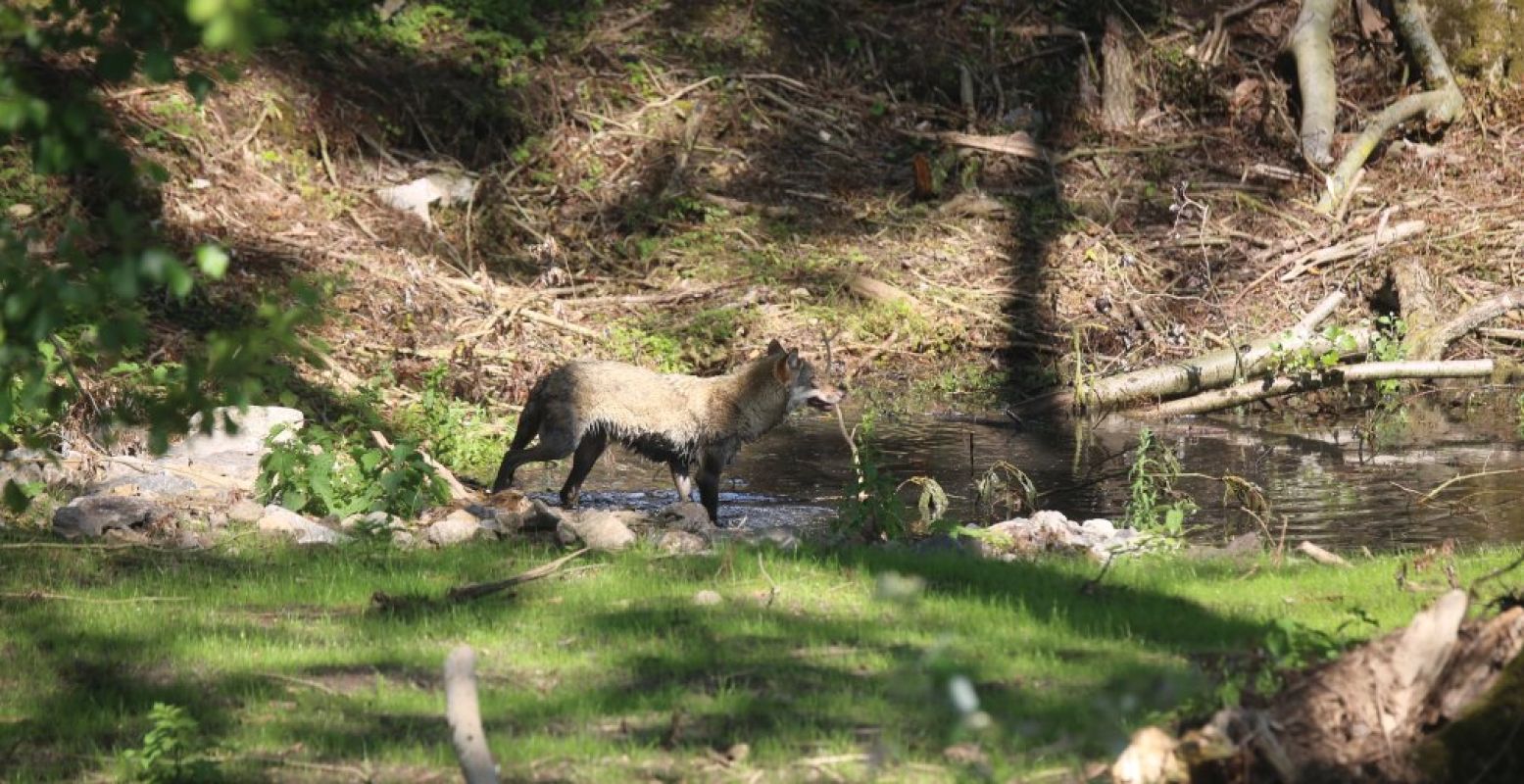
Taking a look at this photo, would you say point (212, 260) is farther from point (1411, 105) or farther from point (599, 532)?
point (1411, 105)

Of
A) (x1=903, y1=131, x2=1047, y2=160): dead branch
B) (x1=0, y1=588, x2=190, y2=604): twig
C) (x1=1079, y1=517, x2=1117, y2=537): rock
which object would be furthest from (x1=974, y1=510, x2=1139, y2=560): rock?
(x1=903, y1=131, x2=1047, y2=160): dead branch

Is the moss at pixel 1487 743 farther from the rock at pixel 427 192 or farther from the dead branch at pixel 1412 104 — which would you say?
the dead branch at pixel 1412 104

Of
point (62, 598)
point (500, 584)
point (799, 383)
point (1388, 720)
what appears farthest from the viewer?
point (799, 383)

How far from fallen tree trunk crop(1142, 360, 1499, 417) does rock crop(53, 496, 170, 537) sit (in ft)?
33.8

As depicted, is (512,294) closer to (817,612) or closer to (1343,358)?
(1343,358)

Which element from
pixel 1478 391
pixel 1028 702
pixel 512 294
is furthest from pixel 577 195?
pixel 1028 702

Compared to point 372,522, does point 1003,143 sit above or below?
above

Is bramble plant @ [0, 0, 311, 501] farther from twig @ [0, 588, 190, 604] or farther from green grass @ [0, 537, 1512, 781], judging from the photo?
twig @ [0, 588, 190, 604]

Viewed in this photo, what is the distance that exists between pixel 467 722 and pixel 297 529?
5.30 metres

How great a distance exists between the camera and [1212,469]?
14.3 m

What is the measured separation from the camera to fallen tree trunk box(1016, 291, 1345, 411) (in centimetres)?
1661

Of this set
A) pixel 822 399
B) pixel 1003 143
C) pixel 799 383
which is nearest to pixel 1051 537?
pixel 822 399

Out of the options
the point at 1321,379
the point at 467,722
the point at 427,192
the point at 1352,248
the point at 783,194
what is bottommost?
the point at 1321,379

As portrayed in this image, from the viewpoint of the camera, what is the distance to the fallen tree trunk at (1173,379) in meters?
16.6
